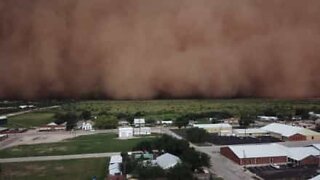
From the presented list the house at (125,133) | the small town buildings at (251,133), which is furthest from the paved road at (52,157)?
the small town buildings at (251,133)

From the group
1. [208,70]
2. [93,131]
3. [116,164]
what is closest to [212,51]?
[208,70]

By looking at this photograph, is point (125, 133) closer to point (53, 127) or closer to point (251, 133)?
point (53, 127)

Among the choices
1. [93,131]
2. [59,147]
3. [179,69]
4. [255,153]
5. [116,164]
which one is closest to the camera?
[116,164]

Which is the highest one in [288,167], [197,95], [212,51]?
[212,51]

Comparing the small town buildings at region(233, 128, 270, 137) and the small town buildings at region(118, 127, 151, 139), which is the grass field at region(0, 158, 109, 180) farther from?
the small town buildings at region(233, 128, 270, 137)

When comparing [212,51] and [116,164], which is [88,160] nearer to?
[116,164]

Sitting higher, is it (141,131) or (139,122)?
(139,122)

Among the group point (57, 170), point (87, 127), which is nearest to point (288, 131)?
point (87, 127)
